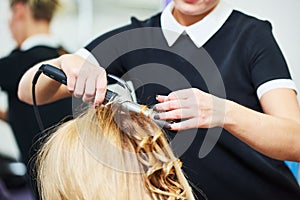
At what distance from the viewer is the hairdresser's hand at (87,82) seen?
0.83 meters

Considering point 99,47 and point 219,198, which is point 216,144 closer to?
point 219,198

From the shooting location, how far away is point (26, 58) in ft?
5.34

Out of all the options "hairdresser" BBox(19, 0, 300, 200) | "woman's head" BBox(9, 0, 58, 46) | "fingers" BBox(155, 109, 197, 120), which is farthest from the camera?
"woman's head" BBox(9, 0, 58, 46)

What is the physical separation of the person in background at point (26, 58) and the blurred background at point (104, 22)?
23 millimetres

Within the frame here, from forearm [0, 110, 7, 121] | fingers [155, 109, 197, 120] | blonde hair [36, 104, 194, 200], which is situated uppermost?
fingers [155, 109, 197, 120]

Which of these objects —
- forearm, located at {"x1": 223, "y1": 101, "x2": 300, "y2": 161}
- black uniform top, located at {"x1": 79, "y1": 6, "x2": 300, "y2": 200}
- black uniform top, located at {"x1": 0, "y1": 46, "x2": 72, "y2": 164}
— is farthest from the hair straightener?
black uniform top, located at {"x1": 0, "y1": 46, "x2": 72, "y2": 164}

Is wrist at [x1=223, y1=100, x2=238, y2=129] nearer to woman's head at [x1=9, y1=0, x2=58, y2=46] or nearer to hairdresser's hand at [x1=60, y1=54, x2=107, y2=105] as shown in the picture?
hairdresser's hand at [x1=60, y1=54, x2=107, y2=105]

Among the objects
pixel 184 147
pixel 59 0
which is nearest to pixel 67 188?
pixel 184 147

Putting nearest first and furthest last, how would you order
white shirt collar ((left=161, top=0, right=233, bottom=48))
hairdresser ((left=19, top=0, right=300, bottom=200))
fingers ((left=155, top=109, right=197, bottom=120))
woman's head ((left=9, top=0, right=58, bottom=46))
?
fingers ((left=155, top=109, right=197, bottom=120))
hairdresser ((left=19, top=0, right=300, bottom=200))
white shirt collar ((left=161, top=0, right=233, bottom=48))
woman's head ((left=9, top=0, right=58, bottom=46))

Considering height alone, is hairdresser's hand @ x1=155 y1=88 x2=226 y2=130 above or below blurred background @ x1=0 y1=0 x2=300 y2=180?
above

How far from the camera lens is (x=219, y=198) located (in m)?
1.06

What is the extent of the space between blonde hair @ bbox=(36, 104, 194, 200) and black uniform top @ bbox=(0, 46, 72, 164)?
815 mm

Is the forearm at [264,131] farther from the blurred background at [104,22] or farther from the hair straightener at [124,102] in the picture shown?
the blurred background at [104,22]

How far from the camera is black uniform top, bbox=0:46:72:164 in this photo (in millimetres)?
1613
